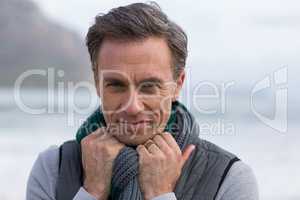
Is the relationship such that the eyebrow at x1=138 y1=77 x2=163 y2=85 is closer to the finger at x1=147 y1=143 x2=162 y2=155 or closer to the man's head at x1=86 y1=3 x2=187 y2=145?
the man's head at x1=86 y1=3 x2=187 y2=145

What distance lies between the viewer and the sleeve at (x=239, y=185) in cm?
197

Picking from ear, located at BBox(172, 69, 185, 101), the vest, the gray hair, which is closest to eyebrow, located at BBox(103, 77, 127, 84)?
the gray hair

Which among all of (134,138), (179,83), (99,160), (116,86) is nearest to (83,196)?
(99,160)

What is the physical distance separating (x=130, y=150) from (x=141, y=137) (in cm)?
5

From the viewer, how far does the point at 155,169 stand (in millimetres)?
2014

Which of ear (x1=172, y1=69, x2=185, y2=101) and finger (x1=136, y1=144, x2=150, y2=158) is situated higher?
ear (x1=172, y1=69, x2=185, y2=101)

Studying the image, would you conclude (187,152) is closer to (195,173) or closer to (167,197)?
(195,173)

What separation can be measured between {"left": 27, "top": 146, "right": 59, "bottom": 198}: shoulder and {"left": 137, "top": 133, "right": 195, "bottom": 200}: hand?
0.29m

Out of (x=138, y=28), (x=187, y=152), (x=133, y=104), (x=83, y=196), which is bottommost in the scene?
(x=83, y=196)

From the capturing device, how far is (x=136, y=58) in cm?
195

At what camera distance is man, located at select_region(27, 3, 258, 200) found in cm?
196

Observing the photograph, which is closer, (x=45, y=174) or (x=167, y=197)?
(x=167, y=197)

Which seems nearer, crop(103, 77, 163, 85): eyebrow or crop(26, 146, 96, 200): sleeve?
crop(103, 77, 163, 85): eyebrow

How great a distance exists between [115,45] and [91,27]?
120 millimetres
